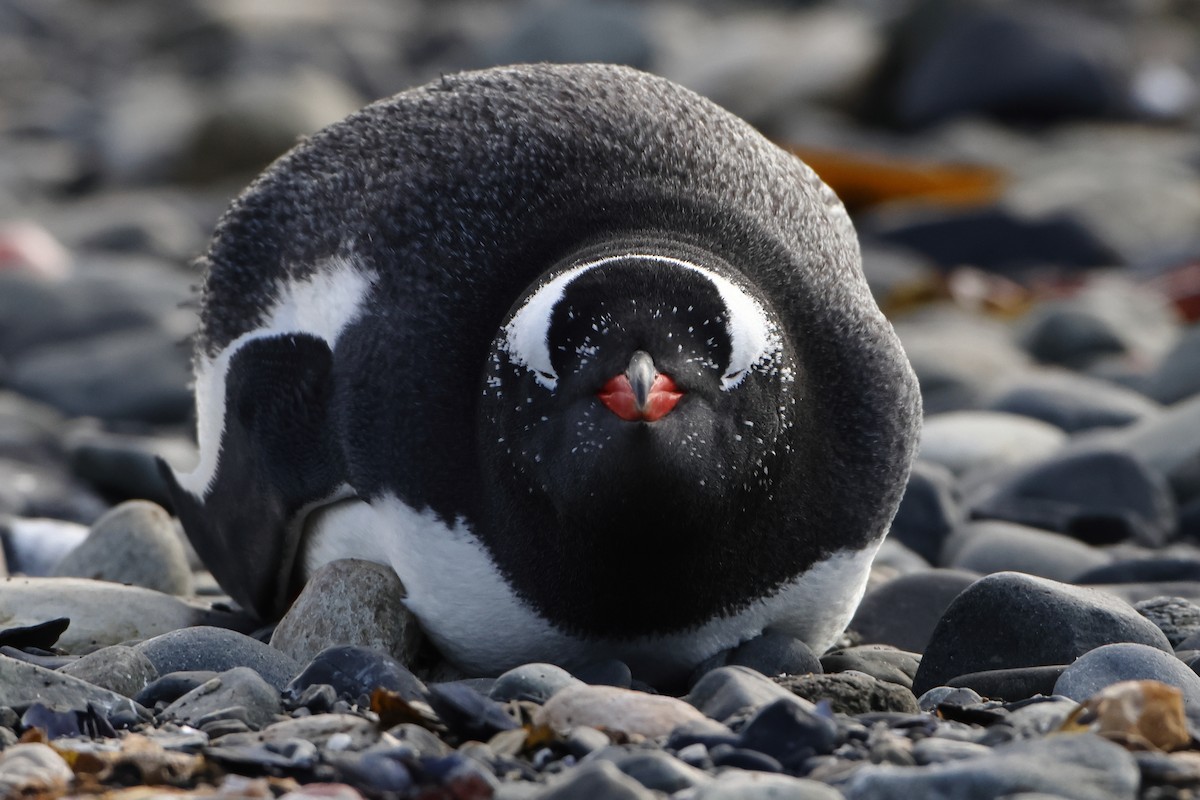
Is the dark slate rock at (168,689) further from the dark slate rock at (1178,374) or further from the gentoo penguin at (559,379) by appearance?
the dark slate rock at (1178,374)

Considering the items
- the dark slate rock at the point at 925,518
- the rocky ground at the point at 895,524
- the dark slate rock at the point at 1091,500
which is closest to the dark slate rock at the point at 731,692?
the rocky ground at the point at 895,524

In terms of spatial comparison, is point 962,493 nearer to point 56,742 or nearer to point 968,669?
point 968,669

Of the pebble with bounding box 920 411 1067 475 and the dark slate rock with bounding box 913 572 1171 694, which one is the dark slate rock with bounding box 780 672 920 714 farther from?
the pebble with bounding box 920 411 1067 475

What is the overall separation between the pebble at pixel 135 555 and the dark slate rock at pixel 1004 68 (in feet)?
68.4

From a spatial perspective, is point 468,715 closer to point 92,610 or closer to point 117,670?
point 117,670

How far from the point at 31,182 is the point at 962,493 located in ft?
59.4

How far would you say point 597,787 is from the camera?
12.7 feet

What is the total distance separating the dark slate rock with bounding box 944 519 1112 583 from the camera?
765 centimetres

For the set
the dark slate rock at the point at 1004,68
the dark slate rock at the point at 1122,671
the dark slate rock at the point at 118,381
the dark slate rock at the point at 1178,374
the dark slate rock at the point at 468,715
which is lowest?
the dark slate rock at the point at 468,715

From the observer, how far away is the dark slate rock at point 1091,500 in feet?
28.1

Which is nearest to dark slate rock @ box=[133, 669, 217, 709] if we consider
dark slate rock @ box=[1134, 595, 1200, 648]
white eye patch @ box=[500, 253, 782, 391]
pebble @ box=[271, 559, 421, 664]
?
pebble @ box=[271, 559, 421, 664]

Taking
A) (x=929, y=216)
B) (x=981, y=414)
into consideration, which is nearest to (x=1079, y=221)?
(x=929, y=216)

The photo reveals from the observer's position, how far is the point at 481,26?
39438 mm

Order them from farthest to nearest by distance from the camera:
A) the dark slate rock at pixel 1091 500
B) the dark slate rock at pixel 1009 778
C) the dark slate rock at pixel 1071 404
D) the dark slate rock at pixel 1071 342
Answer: the dark slate rock at pixel 1071 342, the dark slate rock at pixel 1071 404, the dark slate rock at pixel 1091 500, the dark slate rock at pixel 1009 778
